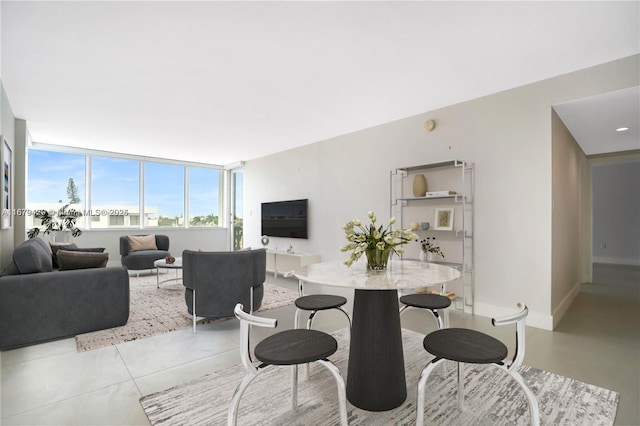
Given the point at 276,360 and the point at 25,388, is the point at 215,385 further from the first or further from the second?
the point at 25,388

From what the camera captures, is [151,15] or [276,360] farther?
[151,15]

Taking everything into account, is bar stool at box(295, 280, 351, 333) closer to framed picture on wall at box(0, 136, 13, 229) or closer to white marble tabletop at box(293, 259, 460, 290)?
white marble tabletop at box(293, 259, 460, 290)

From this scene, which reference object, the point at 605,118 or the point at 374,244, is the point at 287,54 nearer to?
the point at 374,244

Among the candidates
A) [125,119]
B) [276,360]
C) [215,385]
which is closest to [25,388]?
[215,385]

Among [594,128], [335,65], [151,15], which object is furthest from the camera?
[594,128]

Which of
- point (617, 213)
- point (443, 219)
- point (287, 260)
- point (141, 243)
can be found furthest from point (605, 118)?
point (141, 243)

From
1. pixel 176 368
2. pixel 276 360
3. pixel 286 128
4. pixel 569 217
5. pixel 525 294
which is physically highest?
pixel 286 128

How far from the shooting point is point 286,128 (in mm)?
5109

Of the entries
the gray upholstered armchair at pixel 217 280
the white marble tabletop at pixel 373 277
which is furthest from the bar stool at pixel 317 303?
the gray upholstered armchair at pixel 217 280

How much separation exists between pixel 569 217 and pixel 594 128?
1155 millimetres

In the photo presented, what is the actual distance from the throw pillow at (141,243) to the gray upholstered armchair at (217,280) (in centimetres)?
360

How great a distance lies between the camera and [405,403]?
1893 mm

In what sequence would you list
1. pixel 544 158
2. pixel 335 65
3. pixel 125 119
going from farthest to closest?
pixel 125 119
pixel 544 158
pixel 335 65

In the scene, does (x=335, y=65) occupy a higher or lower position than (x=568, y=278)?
higher
